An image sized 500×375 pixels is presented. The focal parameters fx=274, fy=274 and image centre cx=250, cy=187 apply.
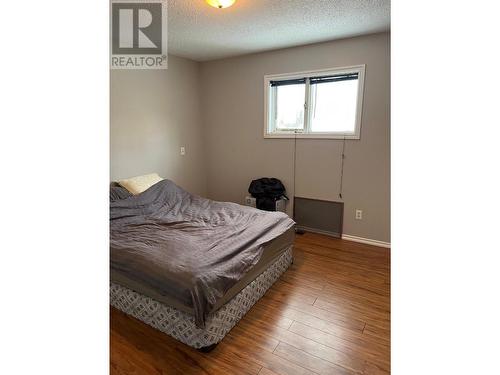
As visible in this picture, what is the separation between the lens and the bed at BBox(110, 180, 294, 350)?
167 centimetres

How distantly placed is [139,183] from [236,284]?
6.72 ft

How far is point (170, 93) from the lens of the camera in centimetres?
391

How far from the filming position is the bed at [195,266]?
1.67m

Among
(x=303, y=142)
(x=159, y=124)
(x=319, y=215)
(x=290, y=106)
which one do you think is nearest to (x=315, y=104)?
(x=290, y=106)

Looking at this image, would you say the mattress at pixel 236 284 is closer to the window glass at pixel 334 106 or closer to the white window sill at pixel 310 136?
the white window sill at pixel 310 136

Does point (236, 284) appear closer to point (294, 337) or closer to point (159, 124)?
point (294, 337)

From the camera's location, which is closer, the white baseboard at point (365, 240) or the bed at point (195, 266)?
the bed at point (195, 266)

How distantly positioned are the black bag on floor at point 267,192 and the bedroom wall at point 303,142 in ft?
0.40

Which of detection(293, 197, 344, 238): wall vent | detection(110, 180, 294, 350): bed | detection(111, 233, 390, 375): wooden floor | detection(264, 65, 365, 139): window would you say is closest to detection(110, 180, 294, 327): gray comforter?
detection(110, 180, 294, 350): bed

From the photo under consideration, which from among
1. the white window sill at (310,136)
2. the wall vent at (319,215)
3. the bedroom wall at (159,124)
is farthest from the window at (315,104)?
the bedroom wall at (159,124)
